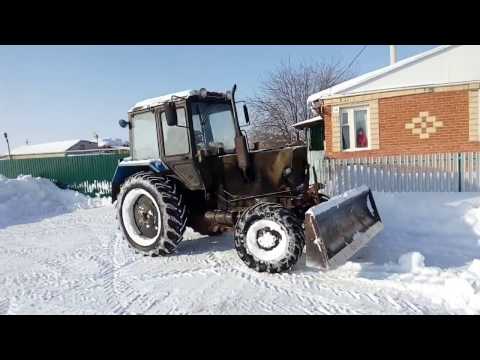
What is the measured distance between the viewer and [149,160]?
16.3ft

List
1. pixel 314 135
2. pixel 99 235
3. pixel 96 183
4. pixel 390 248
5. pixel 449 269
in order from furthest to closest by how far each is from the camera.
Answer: pixel 314 135 < pixel 96 183 < pixel 99 235 < pixel 390 248 < pixel 449 269

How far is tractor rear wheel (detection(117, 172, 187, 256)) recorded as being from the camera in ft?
14.5

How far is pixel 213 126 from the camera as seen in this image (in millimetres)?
4926

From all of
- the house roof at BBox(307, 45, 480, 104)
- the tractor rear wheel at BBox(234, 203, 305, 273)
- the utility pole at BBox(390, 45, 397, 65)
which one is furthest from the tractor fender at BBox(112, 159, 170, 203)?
the utility pole at BBox(390, 45, 397, 65)

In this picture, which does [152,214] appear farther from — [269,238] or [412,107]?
[412,107]

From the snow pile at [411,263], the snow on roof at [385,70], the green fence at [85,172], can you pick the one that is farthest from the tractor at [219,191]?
the green fence at [85,172]

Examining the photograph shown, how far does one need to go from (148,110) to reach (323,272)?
3.49 metres

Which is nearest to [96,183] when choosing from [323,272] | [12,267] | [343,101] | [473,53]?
[12,267]

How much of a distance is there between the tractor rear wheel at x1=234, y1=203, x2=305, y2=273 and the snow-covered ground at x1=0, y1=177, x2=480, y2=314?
159 mm

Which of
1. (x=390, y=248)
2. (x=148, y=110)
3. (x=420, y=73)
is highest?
(x=420, y=73)

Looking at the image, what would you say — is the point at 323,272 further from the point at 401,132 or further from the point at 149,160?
the point at 401,132

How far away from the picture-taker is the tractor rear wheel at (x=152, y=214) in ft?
14.5

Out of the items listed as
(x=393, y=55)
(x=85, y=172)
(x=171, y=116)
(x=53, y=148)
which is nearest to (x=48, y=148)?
(x=53, y=148)

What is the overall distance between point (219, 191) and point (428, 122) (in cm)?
825
